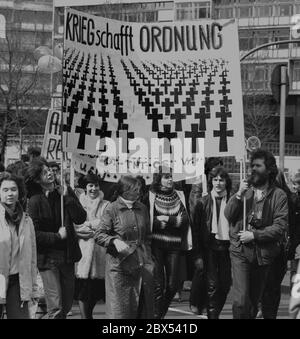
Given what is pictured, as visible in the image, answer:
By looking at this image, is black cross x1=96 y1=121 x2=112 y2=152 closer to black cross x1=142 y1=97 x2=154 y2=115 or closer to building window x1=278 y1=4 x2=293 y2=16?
black cross x1=142 y1=97 x2=154 y2=115

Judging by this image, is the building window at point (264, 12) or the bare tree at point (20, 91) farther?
the building window at point (264, 12)

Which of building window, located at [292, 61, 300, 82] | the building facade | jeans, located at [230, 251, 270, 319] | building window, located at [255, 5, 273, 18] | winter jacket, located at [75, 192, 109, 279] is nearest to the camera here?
jeans, located at [230, 251, 270, 319]

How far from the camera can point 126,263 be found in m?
8.16

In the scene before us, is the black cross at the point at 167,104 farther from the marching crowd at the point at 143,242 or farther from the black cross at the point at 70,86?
the black cross at the point at 70,86

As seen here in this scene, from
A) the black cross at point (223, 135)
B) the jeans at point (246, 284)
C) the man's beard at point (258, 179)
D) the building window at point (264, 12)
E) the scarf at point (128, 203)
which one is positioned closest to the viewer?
the scarf at point (128, 203)

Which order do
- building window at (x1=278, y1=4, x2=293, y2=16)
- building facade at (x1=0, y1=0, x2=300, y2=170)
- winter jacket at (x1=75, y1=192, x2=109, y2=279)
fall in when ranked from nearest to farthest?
winter jacket at (x1=75, y1=192, x2=109, y2=279), building facade at (x1=0, y1=0, x2=300, y2=170), building window at (x1=278, y1=4, x2=293, y2=16)

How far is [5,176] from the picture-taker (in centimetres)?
759

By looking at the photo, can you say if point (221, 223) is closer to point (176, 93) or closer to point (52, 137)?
point (176, 93)

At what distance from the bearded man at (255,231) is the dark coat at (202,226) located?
2.77 feet

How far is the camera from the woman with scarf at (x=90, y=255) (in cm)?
932

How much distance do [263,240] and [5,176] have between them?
2289mm

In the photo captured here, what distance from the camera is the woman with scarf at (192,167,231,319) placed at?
956cm

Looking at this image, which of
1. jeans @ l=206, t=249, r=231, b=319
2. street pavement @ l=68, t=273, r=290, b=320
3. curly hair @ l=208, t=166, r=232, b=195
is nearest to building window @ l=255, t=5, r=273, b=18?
street pavement @ l=68, t=273, r=290, b=320

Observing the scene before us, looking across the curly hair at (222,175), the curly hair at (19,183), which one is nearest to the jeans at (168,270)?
the curly hair at (222,175)
